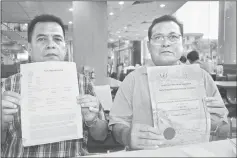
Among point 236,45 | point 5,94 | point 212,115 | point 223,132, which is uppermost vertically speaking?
point 236,45

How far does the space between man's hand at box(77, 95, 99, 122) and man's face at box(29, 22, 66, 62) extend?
0.30 metres

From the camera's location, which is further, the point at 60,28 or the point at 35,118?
the point at 60,28

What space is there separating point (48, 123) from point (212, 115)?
70 cm

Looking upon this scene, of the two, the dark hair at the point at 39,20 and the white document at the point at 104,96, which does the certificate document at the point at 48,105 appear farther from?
the white document at the point at 104,96

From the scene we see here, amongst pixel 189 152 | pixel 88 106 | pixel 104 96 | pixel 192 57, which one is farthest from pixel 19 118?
pixel 192 57

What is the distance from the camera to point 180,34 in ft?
3.77

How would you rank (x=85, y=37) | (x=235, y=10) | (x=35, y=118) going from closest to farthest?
1. (x=35, y=118)
2. (x=85, y=37)
3. (x=235, y=10)

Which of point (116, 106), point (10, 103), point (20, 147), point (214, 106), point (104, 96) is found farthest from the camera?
point (104, 96)

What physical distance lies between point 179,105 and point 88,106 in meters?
0.37

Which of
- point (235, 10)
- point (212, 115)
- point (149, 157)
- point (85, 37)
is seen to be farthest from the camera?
point (235, 10)

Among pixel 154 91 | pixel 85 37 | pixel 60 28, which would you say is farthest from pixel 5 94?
pixel 85 37

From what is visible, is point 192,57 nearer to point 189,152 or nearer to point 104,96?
point 104,96

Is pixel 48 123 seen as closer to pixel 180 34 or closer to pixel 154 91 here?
pixel 154 91

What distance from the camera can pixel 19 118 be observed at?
98 cm
